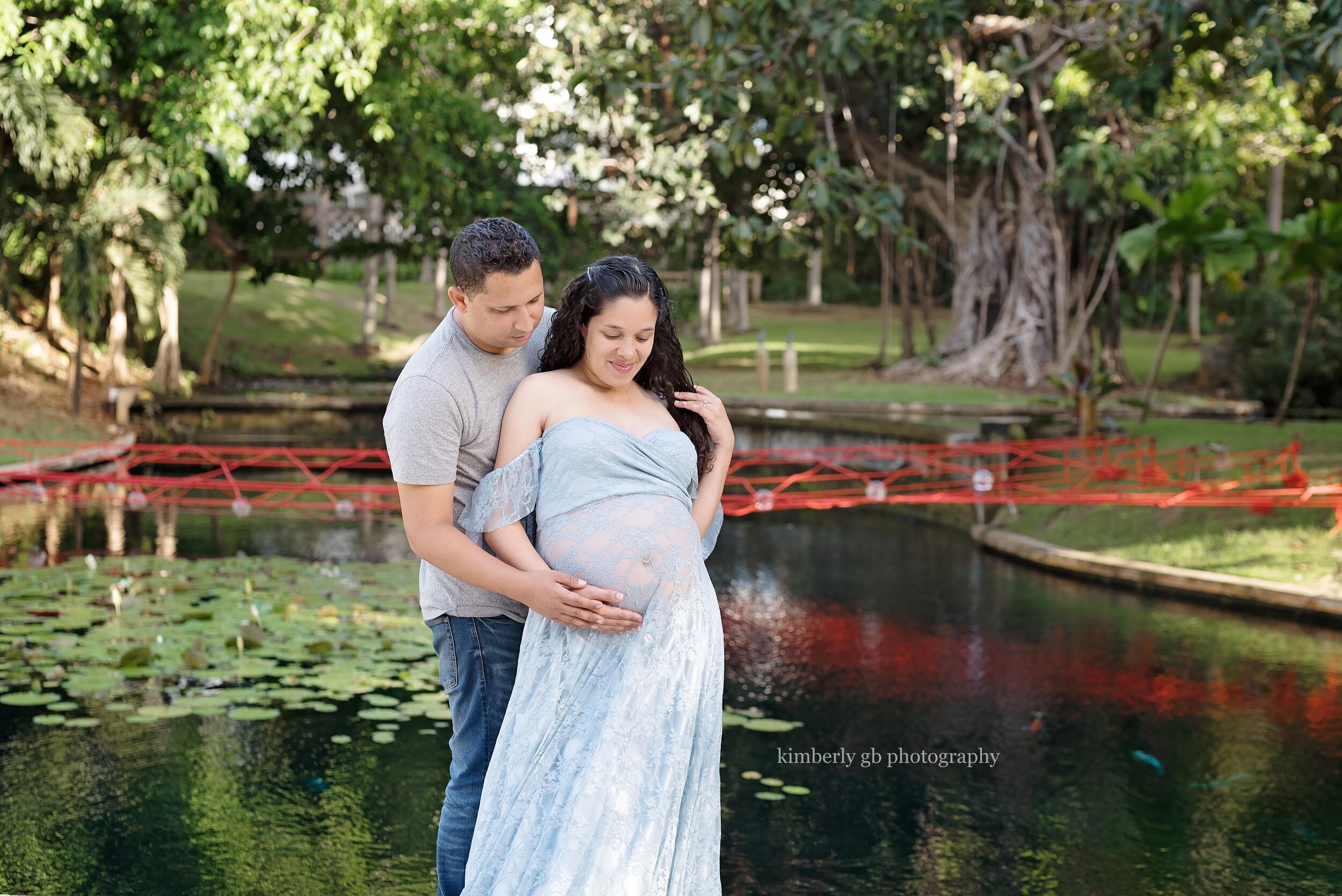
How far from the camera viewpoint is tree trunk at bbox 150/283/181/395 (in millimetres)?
20719

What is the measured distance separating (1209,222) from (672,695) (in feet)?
43.8

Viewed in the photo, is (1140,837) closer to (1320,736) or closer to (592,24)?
(1320,736)

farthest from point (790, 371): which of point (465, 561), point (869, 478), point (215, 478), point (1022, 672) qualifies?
point (465, 561)

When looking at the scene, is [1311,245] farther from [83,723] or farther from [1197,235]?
[83,723]

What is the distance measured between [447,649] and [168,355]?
19.7m

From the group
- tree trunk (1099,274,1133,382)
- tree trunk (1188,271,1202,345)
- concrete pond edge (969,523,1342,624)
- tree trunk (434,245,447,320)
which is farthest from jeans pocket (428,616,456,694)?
tree trunk (1188,271,1202,345)

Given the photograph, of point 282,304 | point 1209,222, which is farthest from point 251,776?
point 282,304

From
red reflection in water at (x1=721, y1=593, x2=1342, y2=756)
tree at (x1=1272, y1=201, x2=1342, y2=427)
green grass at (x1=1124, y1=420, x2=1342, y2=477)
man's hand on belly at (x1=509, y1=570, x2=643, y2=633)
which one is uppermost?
tree at (x1=1272, y1=201, x2=1342, y2=427)

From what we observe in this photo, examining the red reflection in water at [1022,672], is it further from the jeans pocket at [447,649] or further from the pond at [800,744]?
Answer: the jeans pocket at [447,649]

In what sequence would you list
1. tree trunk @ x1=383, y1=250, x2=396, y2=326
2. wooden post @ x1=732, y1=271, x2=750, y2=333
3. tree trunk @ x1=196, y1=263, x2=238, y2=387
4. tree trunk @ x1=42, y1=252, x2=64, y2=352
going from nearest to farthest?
tree trunk @ x1=42, y1=252, x2=64, y2=352 < tree trunk @ x1=196, y1=263, x2=238, y2=387 < tree trunk @ x1=383, y1=250, x2=396, y2=326 < wooden post @ x1=732, y1=271, x2=750, y2=333

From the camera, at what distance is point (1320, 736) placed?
5.93 meters

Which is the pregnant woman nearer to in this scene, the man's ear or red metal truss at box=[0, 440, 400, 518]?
the man's ear

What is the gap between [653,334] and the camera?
8.90 feet

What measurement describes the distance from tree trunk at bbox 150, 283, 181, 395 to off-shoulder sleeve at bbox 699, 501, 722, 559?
757 inches
